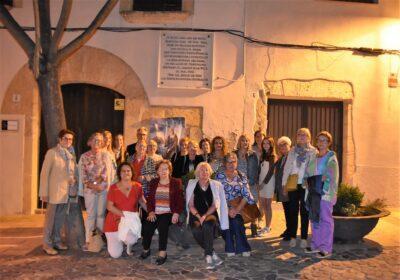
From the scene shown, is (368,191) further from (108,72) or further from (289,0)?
(108,72)

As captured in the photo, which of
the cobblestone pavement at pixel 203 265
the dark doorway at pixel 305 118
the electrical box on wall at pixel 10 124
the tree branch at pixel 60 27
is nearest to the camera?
the cobblestone pavement at pixel 203 265

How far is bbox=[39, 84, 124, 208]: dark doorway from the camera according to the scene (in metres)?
8.25

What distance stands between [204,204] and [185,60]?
3540 mm

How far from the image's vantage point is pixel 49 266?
487 centimetres

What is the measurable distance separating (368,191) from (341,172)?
621mm

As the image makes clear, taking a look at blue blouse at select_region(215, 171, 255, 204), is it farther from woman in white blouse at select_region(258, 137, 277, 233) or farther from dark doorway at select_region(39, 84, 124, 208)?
dark doorway at select_region(39, 84, 124, 208)

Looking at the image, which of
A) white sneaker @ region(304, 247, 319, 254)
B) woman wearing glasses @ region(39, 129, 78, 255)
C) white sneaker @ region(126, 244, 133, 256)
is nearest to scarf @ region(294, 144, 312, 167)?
white sneaker @ region(304, 247, 319, 254)

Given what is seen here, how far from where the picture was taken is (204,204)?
17.4ft

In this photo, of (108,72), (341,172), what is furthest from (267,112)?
(108,72)

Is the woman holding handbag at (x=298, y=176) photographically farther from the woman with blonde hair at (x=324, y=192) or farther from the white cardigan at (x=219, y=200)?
the white cardigan at (x=219, y=200)

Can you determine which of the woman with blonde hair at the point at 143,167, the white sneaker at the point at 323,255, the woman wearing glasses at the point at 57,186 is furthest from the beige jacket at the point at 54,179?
the white sneaker at the point at 323,255

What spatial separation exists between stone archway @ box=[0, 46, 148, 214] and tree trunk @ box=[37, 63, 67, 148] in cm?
209

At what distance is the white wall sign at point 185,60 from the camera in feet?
26.1

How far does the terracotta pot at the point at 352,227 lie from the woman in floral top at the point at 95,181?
10.2 ft
